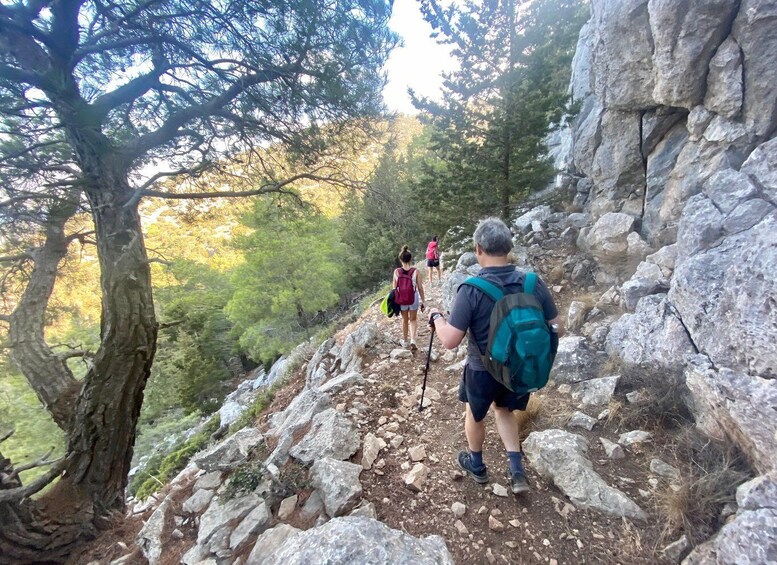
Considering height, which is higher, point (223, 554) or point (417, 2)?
point (417, 2)

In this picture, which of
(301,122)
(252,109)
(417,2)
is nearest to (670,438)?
(417,2)

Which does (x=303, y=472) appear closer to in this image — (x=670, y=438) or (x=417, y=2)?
(x=670, y=438)

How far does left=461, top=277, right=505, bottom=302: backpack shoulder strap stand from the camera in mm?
2140

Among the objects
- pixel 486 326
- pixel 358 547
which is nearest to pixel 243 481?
pixel 358 547

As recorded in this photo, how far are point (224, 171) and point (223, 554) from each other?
3.89 meters

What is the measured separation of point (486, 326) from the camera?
222cm

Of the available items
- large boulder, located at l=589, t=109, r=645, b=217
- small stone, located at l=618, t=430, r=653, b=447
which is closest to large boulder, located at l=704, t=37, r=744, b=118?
large boulder, located at l=589, t=109, r=645, b=217

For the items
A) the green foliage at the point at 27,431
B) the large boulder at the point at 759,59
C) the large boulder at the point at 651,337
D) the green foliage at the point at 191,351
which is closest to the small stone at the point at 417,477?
the large boulder at the point at 651,337

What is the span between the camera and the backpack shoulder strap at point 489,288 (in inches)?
84.3

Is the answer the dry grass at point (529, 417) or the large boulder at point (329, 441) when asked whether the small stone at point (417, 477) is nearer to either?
the large boulder at point (329, 441)

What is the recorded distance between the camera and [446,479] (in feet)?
9.41

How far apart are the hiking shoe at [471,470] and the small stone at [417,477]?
33 cm

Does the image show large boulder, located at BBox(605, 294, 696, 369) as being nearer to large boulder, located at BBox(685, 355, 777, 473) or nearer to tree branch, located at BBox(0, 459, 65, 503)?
large boulder, located at BBox(685, 355, 777, 473)

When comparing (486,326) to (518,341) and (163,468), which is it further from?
(163,468)
